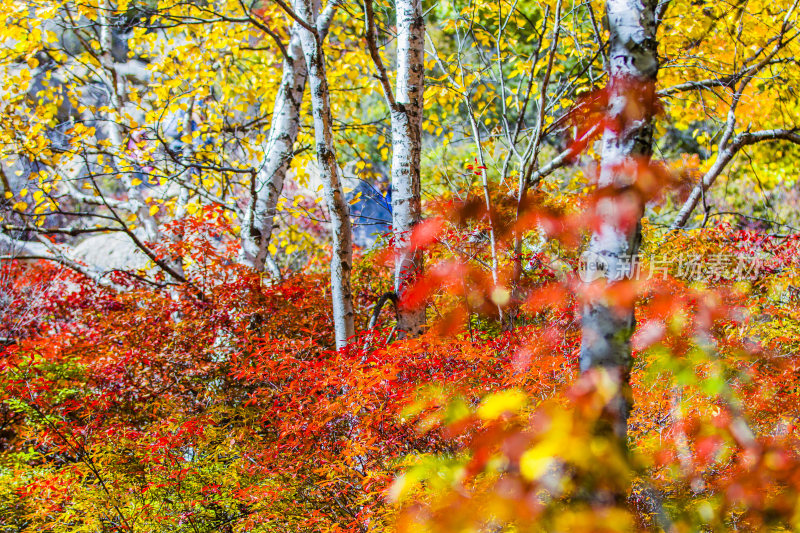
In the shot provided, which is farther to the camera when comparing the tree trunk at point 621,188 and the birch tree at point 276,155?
the birch tree at point 276,155

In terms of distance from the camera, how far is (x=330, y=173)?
3219 mm

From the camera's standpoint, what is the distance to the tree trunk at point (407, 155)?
3439 millimetres

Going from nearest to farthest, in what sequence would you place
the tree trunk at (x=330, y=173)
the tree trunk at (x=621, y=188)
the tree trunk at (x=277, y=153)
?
1. the tree trunk at (x=621, y=188)
2. the tree trunk at (x=330, y=173)
3. the tree trunk at (x=277, y=153)

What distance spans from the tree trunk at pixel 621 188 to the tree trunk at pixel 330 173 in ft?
7.22

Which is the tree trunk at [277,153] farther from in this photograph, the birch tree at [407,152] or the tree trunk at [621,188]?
the tree trunk at [621,188]

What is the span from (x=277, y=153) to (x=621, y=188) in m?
3.77

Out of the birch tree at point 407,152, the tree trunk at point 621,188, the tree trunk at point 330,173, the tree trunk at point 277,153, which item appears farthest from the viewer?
the tree trunk at point 277,153

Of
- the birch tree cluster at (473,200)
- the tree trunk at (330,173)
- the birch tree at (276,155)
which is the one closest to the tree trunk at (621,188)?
the birch tree cluster at (473,200)

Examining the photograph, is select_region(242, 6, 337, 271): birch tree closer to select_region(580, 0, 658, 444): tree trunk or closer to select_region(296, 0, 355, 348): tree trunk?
select_region(296, 0, 355, 348): tree trunk

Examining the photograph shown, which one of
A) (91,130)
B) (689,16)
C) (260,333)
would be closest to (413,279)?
(260,333)

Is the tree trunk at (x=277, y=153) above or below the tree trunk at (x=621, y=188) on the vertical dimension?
above

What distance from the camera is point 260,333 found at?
3961 mm

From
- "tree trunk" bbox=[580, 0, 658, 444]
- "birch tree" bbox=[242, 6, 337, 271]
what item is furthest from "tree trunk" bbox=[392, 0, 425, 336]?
"tree trunk" bbox=[580, 0, 658, 444]

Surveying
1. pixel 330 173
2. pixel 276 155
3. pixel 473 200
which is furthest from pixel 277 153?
pixel 473 200
